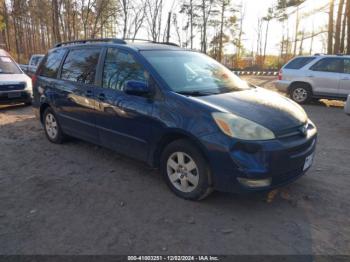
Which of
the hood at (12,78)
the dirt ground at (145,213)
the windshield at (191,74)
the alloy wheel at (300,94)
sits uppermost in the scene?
the windshield at (191,74)

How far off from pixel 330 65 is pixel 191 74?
7.76m

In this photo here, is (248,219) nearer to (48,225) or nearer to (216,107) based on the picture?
(216,107)

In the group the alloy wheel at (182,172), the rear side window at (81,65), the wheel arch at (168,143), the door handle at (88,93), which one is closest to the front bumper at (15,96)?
the rear side window at (81,65)

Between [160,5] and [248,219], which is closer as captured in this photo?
[248,219]

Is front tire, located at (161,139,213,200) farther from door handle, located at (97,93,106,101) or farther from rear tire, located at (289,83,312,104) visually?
rear tire, located at (289,83,312,104)

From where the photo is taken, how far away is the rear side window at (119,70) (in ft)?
13.0

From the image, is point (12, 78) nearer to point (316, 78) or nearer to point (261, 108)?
point (261, 108)

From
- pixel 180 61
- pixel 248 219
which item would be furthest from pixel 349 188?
pixel 180 61

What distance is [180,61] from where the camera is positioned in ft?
14.0

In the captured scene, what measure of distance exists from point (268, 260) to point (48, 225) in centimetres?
212

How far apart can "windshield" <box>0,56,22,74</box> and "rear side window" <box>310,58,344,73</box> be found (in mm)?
9792

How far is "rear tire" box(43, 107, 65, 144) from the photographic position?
5598 millimetres

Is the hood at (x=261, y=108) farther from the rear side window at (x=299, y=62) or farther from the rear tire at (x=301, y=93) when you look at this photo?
the rear side window at (x=299, y=62)

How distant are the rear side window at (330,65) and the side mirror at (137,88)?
27.6 ft
